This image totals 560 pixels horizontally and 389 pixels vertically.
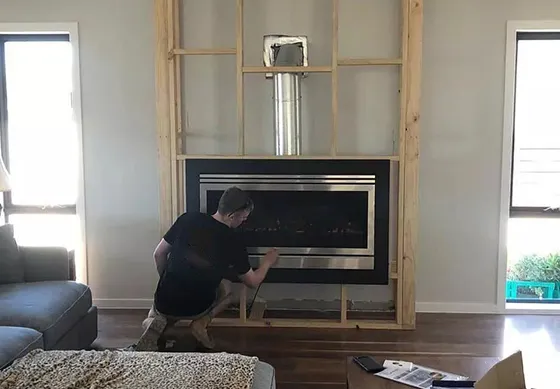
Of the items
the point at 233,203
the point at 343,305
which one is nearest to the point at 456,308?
the point at 343,305

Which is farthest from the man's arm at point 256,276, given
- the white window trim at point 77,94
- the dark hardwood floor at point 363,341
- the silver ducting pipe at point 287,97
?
the white window trim at point 77,94

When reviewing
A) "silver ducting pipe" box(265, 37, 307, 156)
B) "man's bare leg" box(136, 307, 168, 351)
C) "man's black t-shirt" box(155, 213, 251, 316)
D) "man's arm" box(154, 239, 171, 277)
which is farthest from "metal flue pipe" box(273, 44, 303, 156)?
"man's bare leg" box(136, 307, 168, 351)

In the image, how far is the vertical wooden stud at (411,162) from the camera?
399cm

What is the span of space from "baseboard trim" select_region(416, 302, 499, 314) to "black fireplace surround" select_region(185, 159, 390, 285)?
61 cm

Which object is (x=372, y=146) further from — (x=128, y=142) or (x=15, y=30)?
(x=15, y=30)

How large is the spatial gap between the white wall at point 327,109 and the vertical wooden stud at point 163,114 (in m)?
0.38

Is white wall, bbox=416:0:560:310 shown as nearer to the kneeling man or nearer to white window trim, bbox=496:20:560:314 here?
white window trim, bbox=496:20:560:314

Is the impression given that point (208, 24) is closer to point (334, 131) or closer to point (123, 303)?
point (334, 131)

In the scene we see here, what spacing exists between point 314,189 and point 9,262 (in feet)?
6.41

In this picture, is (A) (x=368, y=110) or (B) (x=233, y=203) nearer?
(B) (x=233, y=203)

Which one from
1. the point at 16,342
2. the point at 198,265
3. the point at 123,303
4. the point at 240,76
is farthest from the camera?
the point at 123,303

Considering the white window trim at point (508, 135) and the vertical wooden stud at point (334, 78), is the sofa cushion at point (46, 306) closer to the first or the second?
the vertical wooden stud at point (334, 78)

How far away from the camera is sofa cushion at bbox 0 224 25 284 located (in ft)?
11.8

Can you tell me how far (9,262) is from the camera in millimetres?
3613
